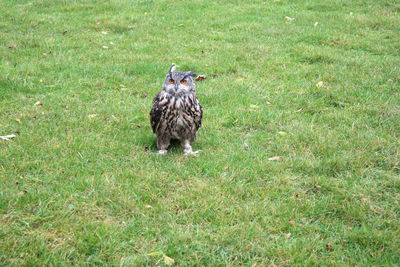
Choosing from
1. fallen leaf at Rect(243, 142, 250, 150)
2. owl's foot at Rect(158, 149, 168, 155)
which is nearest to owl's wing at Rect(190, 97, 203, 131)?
owl's foot at Rect(158, 149, 168, 155)

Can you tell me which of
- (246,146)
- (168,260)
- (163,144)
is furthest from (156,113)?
(168,260)

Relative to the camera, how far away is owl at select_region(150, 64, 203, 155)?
5.81m

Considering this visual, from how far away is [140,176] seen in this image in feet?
17.7

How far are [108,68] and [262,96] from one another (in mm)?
3182

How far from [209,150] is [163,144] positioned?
605 mm

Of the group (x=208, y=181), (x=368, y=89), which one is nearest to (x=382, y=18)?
(x=368, y=89)

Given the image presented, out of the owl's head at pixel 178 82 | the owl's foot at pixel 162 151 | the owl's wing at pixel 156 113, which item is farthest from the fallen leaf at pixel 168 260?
the owl's head at pixel 178 82

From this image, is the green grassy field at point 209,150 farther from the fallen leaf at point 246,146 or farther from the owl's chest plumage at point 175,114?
the owl's chest plumage at point 175,114

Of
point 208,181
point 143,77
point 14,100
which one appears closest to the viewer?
point 208,181

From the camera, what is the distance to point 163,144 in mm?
6059

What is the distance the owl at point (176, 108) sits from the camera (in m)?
5.81

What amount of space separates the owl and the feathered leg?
0.07 ft

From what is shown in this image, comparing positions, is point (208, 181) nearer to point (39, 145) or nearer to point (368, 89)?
point (39, 145)

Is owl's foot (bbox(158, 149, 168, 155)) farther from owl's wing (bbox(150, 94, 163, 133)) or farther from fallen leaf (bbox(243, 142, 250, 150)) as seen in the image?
fallen leaf (bbox(243, 142, 250, 150))
